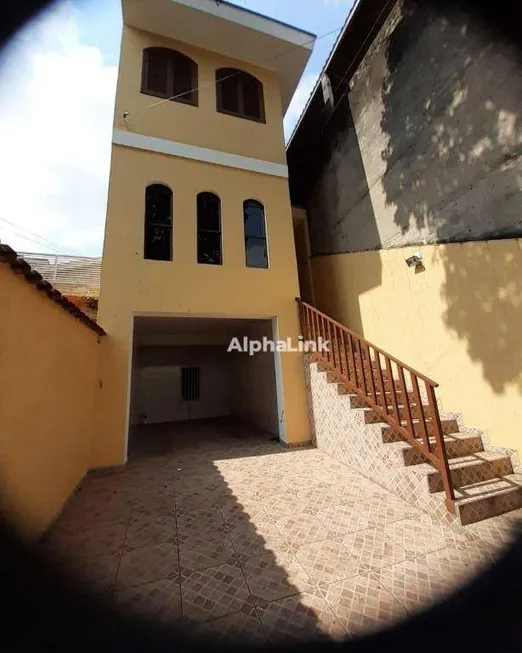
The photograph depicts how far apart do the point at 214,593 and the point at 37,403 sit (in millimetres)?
1992

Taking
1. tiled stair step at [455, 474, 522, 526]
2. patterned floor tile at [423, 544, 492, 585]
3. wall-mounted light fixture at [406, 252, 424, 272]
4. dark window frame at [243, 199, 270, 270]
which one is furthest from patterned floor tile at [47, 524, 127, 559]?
wall-mounted light fixture at [406, 252, 424, 272]

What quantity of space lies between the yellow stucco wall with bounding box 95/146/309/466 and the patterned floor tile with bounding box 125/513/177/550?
1.65m

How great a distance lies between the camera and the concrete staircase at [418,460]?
265cm

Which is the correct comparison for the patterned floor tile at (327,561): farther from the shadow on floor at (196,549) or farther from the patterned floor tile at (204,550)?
Answer: the patterned floor tile at (204,550)

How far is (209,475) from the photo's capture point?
3.86 meters

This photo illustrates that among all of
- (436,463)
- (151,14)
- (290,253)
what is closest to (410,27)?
(290,253)

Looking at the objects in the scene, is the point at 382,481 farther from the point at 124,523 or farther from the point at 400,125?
the point at 400,125

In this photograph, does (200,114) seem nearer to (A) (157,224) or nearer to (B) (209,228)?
(B) (209,228)

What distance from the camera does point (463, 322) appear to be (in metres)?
3.75

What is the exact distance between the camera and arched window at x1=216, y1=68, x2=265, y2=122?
20.6 feet

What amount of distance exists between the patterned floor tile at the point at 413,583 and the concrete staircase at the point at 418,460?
0.77 m

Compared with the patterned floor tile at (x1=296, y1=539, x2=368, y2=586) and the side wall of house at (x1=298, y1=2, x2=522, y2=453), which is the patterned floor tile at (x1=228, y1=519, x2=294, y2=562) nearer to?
the patterned floor tile at (x1=296, y1=539, x2=368, y2=586)

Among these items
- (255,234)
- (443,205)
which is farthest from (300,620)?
(255,234)

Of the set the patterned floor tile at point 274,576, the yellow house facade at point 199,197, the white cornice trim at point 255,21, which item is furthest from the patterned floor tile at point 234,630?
the white cornice trim at point 255,21
